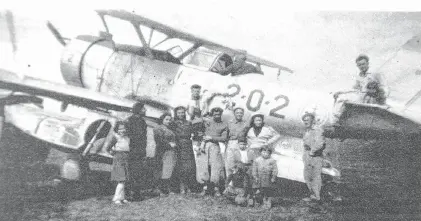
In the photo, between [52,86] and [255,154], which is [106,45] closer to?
[52,86]

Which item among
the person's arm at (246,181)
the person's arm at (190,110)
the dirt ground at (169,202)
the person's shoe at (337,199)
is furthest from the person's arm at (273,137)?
the person's arm at (190,110)

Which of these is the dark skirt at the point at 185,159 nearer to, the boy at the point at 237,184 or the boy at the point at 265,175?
the boy at the point at 237,184

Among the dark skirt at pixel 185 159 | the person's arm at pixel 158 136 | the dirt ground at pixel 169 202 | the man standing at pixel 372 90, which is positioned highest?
the man standing at pixel 372 90

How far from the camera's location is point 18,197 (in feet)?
16.3

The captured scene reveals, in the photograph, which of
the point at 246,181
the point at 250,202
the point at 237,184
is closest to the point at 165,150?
the point at 237,184

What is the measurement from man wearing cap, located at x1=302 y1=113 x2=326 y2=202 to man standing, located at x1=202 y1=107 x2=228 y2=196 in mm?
1256

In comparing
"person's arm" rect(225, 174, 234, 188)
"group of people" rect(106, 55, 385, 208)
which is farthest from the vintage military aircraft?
"person's arm" rect(225, 174, 234, 188)

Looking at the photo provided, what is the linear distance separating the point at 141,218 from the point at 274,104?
2.95 meters

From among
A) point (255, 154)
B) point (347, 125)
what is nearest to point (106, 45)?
point (255, 154)

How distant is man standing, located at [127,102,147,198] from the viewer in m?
5.50

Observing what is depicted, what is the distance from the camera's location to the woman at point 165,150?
230 inches

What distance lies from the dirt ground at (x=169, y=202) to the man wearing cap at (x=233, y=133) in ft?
1.81

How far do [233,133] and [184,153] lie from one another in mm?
821

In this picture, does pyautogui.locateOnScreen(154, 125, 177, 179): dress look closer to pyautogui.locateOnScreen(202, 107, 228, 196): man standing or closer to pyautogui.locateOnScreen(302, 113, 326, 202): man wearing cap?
pyautogui.locateOnScreen(202, 107, 228, 196): man standing
